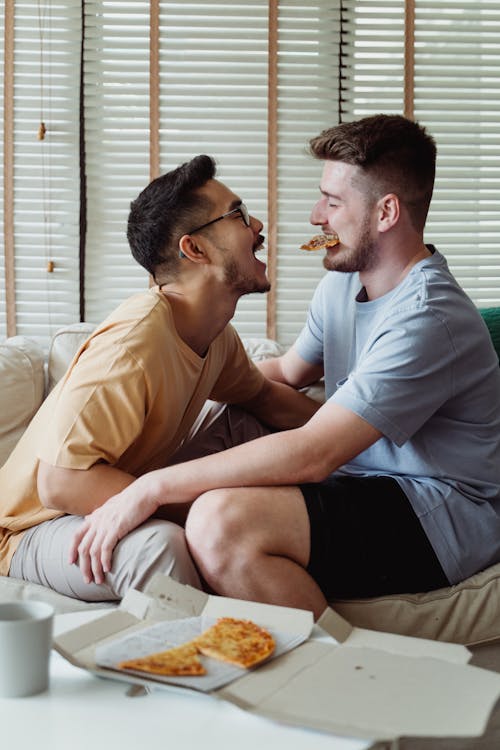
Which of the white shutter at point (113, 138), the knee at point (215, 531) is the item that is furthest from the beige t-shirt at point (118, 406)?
the white shutter at point (113, 138)

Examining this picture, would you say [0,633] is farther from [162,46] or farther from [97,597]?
[162,46]

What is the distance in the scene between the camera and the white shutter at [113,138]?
288 centimetres

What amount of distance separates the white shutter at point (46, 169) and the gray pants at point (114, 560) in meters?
1.22

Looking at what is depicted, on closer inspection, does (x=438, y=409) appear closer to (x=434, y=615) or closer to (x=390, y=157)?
(x=434, y=615)

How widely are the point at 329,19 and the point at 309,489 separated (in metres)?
1.88

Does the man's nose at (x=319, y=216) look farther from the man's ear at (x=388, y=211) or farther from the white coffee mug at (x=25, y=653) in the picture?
the white coffee mug at (x=25, y=653)

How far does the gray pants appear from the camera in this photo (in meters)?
1.57

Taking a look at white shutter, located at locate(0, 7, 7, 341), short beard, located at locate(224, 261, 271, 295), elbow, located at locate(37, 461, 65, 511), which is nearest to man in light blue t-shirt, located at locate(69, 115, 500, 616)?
elbow, located at locate(37, 461, 65, 511)

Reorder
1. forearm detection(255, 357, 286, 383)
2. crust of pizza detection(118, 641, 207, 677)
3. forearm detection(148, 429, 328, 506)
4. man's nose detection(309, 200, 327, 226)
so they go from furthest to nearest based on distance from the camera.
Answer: forearm detection(255, 357, 286, 383) → man's nose detection(309, 200, 327, 226) → forearm detection(148, 429, 328, 506) → crust of pizza detection(118, 641, 207, 677)

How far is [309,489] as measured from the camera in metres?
1.75

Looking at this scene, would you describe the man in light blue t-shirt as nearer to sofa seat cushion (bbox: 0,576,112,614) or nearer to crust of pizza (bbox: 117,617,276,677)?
sofa seat cushion (bbox: 0,576,112,614)

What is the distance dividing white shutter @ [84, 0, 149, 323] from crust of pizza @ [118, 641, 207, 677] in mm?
2017

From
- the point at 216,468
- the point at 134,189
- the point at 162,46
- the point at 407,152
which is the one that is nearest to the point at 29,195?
the point at 134,189

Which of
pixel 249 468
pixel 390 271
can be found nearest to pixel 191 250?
pixel 390 271
